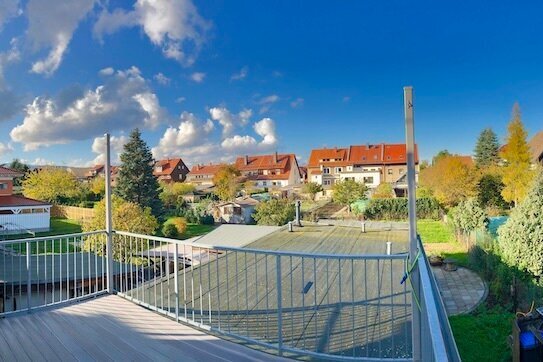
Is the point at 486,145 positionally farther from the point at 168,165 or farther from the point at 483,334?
the point at 168,165

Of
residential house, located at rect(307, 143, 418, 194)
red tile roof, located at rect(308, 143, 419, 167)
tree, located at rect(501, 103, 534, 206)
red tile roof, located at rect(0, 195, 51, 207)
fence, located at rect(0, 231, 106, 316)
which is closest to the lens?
fence, located at rect(0, 231, 106, 316)

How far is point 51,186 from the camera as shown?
2702cm

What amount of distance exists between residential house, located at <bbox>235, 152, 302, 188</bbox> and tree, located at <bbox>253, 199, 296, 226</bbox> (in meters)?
23.4

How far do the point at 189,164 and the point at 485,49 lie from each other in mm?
42173

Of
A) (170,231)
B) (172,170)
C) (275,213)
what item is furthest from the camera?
(172,170)

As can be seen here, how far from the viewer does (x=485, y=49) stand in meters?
16.2

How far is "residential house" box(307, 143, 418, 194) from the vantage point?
3681 cm

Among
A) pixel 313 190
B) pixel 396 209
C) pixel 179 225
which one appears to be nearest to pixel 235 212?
pixel 179 225

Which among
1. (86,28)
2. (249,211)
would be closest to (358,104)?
(249,211)

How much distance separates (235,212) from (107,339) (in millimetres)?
20927

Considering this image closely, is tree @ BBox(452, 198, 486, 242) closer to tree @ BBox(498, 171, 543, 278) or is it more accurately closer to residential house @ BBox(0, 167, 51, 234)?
tree @ BBox(498, 171, 543, 278)

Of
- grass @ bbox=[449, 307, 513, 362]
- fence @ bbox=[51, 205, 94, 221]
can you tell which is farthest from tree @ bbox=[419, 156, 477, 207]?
fence @ bbox=[51, 205, 94, 221]

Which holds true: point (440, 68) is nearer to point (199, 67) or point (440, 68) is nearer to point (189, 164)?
point (199, 67)

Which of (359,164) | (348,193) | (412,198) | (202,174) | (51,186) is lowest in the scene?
(348,193)
